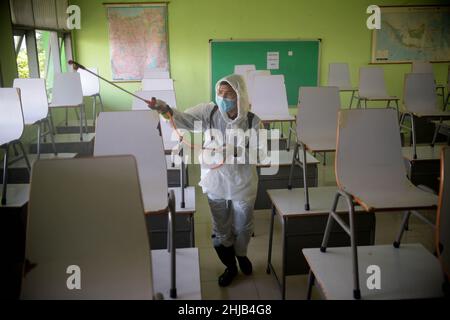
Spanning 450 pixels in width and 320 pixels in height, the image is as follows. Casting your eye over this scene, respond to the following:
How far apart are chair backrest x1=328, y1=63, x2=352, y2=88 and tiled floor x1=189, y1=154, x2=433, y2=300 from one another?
11.3 feet

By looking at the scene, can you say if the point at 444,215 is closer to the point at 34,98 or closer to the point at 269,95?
the point at 269,95

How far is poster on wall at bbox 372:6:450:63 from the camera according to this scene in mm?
6816

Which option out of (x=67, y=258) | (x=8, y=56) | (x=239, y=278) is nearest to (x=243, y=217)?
(x=239, y=278)

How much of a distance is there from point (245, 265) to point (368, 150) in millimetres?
1110

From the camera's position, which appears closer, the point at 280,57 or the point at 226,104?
the point at 226,104

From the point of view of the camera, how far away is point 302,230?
248cm

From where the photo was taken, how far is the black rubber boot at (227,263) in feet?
8.30

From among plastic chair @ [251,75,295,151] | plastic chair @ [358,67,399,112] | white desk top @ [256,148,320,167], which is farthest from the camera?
plastic chair @ [358,67,399,112]

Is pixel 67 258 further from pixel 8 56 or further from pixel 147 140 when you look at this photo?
pixel 8 56

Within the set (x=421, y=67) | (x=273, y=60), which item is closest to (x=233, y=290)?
(x=273, y=60)

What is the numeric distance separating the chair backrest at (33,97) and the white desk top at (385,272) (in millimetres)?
3201

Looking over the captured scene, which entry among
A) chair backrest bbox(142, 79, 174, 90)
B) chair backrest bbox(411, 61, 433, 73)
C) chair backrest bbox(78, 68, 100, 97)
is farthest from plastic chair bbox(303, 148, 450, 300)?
chair backrest bbox(411, 61, 433, 73)

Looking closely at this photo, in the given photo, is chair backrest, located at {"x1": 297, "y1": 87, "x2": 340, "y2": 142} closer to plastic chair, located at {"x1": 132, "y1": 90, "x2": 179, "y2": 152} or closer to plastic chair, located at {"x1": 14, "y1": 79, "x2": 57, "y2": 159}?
plastic chair, located at {"x1": 132, "y1": 90, "x2": 179, "y2": 152}

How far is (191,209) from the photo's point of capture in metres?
2.33
